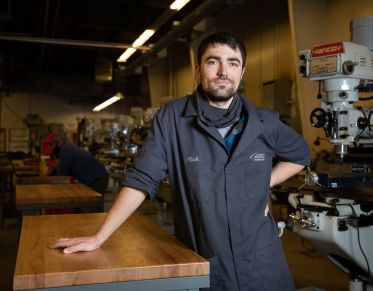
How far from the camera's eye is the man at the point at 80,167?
466cm

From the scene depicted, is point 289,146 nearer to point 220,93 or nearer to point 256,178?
point 256,178

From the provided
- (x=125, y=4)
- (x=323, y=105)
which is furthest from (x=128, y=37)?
(x=323, y=105)

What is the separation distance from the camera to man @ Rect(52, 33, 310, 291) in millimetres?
1507

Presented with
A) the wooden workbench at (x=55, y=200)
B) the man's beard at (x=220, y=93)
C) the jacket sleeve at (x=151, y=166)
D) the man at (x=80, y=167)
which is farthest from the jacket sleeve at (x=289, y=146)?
the man at (x=80, y=167)

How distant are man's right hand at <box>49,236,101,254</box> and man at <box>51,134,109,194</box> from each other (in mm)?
3335

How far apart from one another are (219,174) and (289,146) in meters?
0.39

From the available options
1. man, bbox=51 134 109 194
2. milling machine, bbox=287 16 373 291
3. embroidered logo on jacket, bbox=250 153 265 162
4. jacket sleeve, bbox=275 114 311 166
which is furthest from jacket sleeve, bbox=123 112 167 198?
man, bbox=51 134 109 194

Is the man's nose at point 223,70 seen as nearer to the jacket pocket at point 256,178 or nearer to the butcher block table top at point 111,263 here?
the jacket pocket at point 256,178

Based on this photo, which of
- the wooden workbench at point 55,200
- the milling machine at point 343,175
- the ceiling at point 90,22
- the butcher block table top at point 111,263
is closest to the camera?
the butcher block table top at point 111,263

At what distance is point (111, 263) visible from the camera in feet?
4.00

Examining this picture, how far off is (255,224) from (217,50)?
632 mm

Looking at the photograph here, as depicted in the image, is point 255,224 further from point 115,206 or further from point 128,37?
point 128,37

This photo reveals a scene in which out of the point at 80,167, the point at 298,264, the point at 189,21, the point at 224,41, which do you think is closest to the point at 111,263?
the point at 224,41

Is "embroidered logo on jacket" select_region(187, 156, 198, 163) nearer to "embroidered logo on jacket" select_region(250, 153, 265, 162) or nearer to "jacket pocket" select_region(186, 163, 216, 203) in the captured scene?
"jacket pocket" select_region(186, 163, 216, 203)
